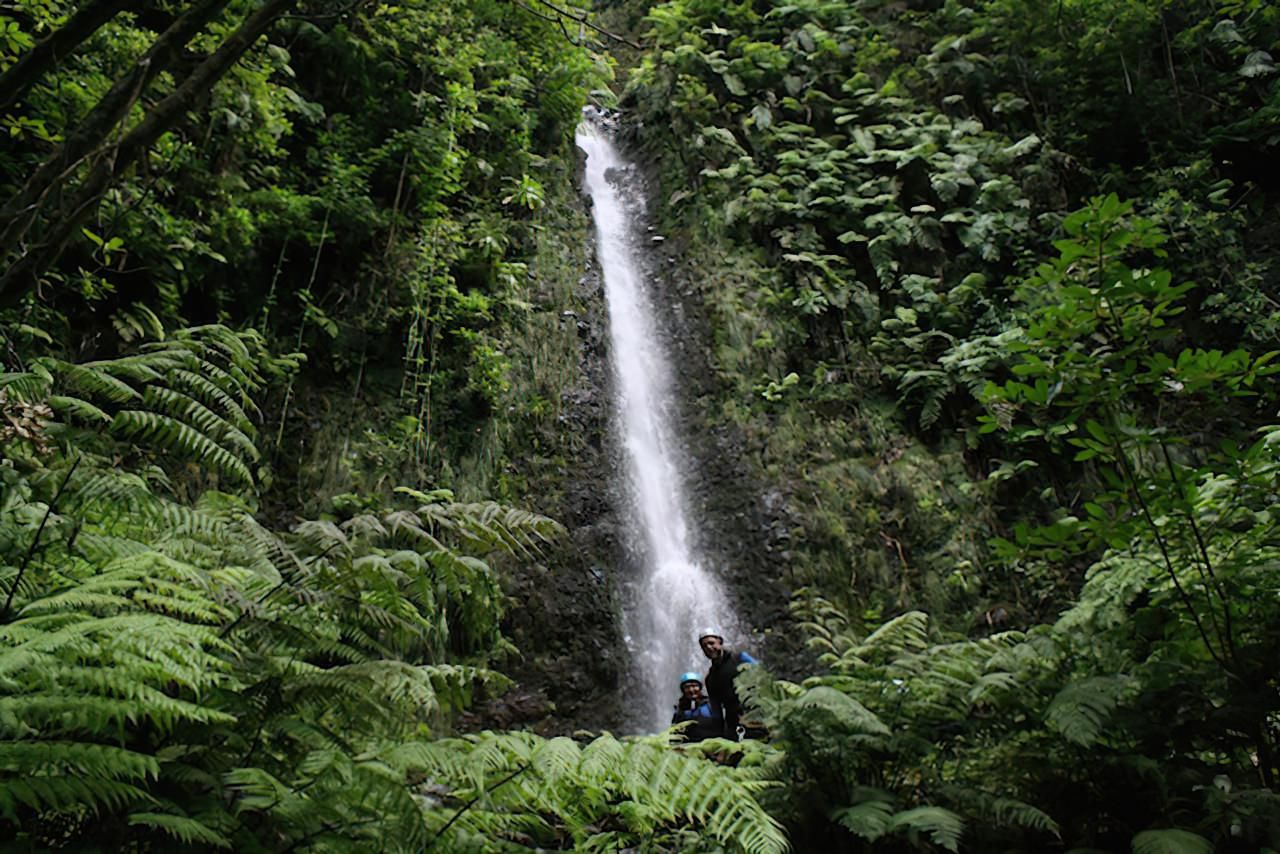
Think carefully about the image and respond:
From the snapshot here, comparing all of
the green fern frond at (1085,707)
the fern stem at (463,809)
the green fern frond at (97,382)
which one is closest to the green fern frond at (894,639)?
the green fern frond at (1085,707)

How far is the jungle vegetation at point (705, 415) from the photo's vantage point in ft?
6.43

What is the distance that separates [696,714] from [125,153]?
188 inches

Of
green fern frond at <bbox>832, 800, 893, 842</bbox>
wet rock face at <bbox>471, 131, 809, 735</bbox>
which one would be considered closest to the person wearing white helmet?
wet rock face at <bbox>471, 131, 809, 735</bbox>

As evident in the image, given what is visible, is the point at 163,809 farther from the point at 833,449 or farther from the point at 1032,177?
the point at 1032,177

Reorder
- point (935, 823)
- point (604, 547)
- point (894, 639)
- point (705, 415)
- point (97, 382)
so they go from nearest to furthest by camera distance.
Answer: point (935, 823) < point (97, 382) < point (894, 639) < point (604, 547) < point (705, 415)

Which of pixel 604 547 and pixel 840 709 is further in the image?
pixel 604 547

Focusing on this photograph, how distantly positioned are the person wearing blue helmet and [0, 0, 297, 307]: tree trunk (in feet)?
14.5

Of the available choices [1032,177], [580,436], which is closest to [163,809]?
[580,436]

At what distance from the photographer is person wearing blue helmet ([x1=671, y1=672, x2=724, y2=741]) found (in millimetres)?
5195

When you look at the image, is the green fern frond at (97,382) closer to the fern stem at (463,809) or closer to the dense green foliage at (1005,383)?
the fern stem at (463,809)

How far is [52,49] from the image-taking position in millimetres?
1979

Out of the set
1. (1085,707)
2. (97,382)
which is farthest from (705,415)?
(97,382)

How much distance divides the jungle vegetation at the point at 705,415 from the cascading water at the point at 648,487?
2.79 ft

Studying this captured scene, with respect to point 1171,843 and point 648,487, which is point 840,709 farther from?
point 648,487
